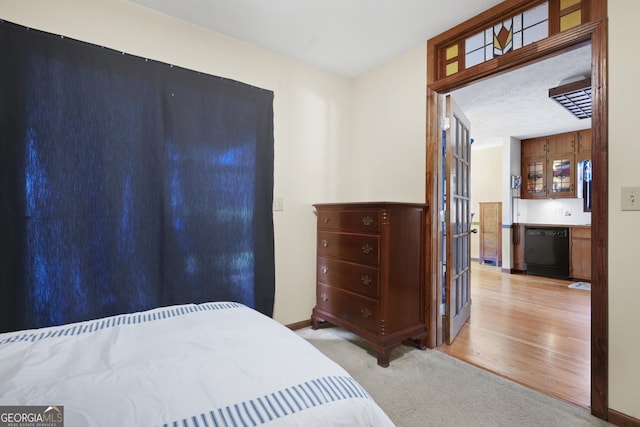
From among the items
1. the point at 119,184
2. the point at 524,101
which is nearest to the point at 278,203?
the point at 119,184

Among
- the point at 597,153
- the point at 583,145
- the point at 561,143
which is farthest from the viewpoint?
the point at 561,143

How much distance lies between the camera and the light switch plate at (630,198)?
1522 millimetres

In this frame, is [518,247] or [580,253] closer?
[580,253]

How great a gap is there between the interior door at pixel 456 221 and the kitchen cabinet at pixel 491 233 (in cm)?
348

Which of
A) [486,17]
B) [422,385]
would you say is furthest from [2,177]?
[486,17]

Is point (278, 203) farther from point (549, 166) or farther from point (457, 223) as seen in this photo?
point (549, 166)

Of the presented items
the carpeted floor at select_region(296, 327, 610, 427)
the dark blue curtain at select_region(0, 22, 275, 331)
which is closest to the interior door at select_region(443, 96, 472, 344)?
the carpeted floor at select_region(296, 327, 610, 427)

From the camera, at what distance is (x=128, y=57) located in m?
1.98

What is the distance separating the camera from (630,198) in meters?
1.54

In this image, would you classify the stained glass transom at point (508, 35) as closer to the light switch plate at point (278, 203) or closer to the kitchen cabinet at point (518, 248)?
the light switch plate at point (278, 203)

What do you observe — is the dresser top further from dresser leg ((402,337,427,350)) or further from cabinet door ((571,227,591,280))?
cabinet door ((571,227,591,280))

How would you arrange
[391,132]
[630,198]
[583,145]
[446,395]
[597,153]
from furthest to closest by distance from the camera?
[583,145], [391,132], [446,395], [597,153], [630,198]

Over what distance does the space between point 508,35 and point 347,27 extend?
1.11 meters

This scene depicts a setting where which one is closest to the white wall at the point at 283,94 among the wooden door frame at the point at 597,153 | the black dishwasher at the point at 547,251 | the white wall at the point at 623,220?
the wooden door frame at the point at 597,153
